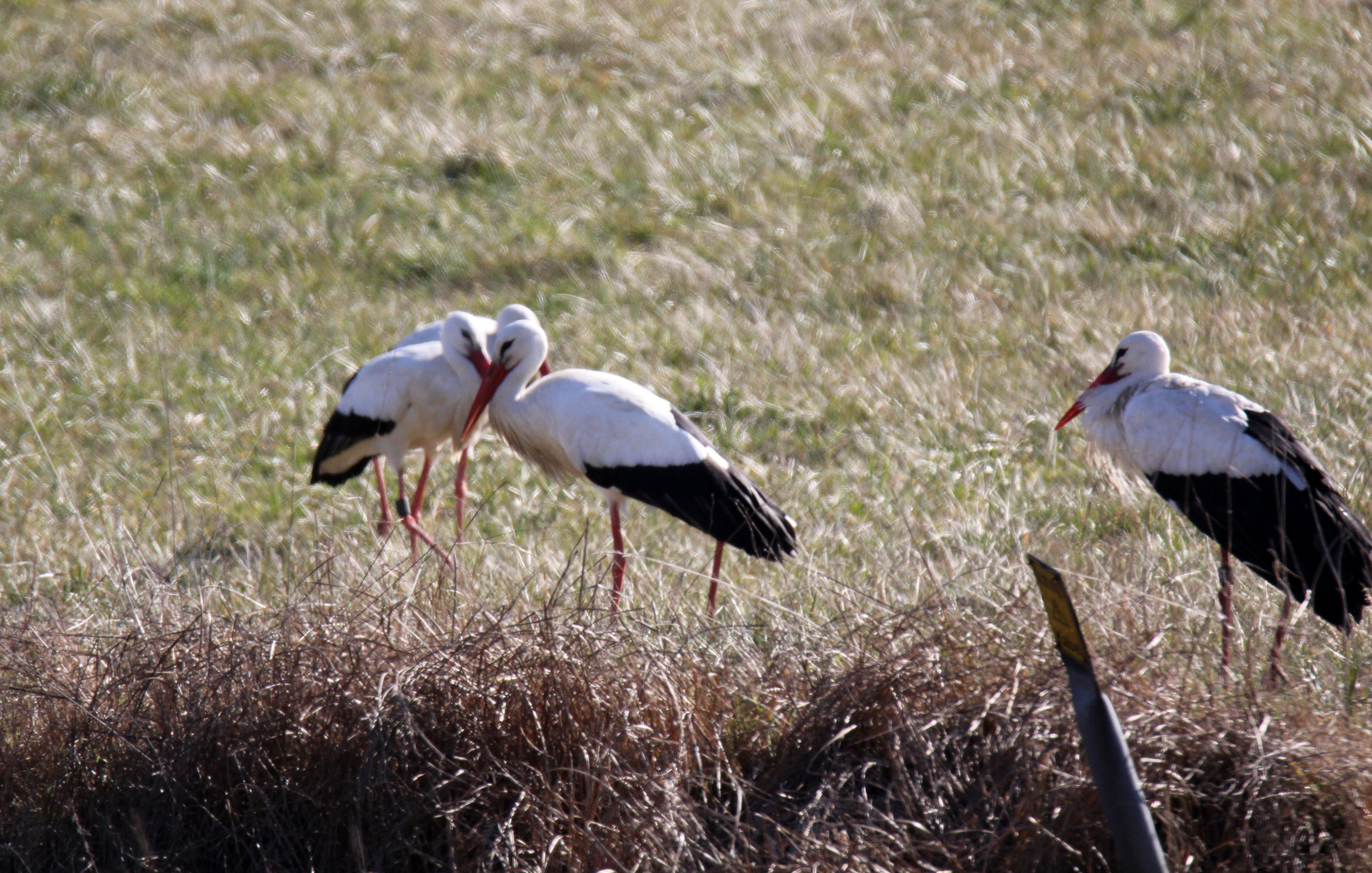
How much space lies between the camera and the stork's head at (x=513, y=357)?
5.23 meters

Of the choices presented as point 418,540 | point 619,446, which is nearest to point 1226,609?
point 619,446

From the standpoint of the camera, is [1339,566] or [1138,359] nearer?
[1339,566]

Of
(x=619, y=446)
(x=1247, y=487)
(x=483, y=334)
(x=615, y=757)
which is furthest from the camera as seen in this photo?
(x=483, y=334)

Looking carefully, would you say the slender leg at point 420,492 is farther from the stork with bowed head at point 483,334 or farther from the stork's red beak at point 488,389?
the stork's red beak at point 488,389

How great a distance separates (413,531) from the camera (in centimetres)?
505

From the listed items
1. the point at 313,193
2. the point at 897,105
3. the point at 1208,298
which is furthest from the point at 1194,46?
the point at 313,193

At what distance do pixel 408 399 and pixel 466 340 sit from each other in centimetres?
35

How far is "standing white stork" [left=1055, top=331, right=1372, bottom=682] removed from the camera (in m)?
3.61

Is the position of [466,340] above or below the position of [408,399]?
above

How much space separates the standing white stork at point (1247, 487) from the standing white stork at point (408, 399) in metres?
2.65

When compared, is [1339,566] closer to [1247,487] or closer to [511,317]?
[1247,487]

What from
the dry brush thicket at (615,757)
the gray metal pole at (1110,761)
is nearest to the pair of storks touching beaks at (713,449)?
the dry brush thicket at (615,757)

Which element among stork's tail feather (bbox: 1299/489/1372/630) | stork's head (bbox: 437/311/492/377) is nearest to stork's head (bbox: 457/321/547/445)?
stork's head (bbox: 437/311/492/377)

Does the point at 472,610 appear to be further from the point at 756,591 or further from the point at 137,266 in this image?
the point at 137,266
